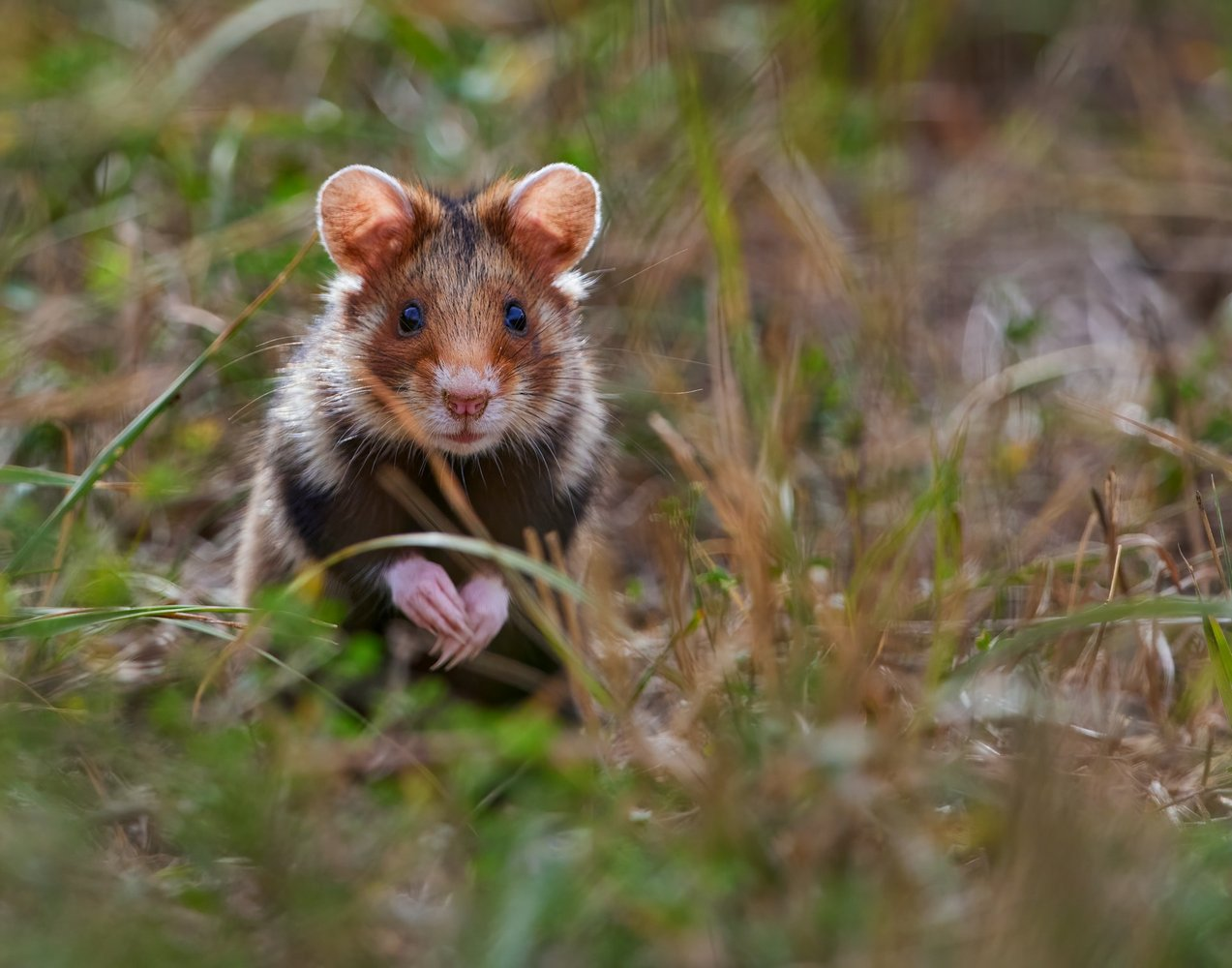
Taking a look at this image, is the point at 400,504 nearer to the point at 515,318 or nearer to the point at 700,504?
the point at 515,318

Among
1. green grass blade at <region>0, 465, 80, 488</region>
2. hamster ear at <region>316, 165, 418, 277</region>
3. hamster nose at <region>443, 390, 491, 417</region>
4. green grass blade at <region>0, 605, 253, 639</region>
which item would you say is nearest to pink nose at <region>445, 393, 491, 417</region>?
hamster nose at <region>443, 390, 491, 417</region>

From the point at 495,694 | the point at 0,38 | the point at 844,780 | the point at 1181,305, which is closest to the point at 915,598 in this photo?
the point at 495,694

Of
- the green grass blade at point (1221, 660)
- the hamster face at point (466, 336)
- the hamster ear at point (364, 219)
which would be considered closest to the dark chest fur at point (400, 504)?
A: the hamster face at point (466, 336)

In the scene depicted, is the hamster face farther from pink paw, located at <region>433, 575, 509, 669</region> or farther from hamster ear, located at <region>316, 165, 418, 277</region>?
pink paw, located at <region>433, 575, 509, 669</region>

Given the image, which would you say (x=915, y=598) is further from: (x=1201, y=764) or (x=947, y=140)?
(x=947, y=140)

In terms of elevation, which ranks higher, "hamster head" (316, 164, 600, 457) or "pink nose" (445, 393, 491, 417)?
"hamster head" (316, 164, 600, 457)

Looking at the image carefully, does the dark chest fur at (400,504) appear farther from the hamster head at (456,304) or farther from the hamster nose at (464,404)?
the hamster nose at (464,404)
